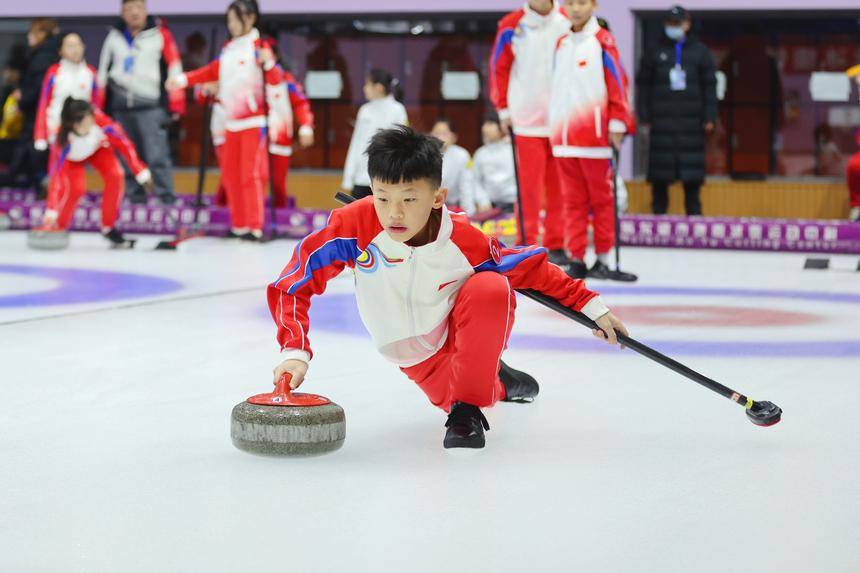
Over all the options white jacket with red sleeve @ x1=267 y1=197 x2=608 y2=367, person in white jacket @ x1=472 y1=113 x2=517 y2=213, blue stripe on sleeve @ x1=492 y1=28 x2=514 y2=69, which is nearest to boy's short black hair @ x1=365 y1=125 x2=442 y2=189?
white jacket with red sleeve @ x1=267 y1=197 x2=608 y2=367

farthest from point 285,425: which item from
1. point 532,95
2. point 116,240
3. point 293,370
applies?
point 116,240

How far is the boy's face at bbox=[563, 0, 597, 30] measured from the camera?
228 inches

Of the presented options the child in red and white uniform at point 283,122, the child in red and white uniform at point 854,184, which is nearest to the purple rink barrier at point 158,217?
the child in red and white uniform at point 283,122

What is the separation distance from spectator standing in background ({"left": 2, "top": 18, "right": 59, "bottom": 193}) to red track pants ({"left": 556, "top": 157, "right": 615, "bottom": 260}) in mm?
5582

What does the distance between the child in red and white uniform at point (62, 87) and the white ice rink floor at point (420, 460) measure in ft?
13.8

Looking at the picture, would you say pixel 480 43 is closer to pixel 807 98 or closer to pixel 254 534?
pixel 807 98

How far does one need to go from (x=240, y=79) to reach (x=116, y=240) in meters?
1.26

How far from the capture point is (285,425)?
2371 mm

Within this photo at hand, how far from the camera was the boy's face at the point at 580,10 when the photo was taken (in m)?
5.79

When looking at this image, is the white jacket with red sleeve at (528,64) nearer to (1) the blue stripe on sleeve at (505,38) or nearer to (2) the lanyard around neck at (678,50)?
(1) the blue stripe on sleeve at (505,38)

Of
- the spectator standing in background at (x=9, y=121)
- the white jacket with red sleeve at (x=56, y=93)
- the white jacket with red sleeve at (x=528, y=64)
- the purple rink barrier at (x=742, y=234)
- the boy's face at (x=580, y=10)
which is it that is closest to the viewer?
the boy's face at (x=580, y=10)

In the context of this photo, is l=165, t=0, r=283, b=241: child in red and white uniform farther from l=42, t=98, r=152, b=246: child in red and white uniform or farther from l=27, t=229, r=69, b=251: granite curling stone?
l=27, t=229, r=69, b=251: granite curling stone

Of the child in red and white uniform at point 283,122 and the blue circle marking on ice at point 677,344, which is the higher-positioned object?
the child in red and white uniform at point 283,122

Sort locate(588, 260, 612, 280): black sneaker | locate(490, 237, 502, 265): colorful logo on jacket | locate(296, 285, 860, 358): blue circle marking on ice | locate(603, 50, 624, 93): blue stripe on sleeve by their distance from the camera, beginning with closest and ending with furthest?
locate(490, 237, 502, 265): colorful logo on jacket
locate(296, 285, 860, 358): blue circle marking on ice
locate(603, 50, 624, 93): blue stripe on sleeve
locate(588, 260, 612, 280): black sneaker
